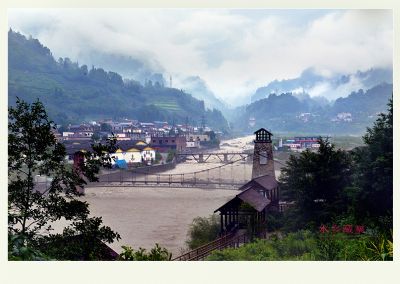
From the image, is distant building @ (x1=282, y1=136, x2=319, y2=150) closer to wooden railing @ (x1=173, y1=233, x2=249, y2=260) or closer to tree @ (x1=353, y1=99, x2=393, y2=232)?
tree @ (x1=353, y1=99, x2=393, y2=232)

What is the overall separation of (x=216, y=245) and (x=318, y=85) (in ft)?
6.76

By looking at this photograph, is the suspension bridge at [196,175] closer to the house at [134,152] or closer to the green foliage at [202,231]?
the house at [134,152]

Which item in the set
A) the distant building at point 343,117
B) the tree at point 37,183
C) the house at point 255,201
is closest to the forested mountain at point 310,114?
the distant building at point 343,117

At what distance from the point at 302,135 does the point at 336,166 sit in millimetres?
502

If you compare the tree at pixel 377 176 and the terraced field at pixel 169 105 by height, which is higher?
the terraced field at pixel 169 105

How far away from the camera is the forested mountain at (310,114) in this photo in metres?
5.93

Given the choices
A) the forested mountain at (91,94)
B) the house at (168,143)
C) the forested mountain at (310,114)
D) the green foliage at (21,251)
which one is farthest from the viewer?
the house at (168,143)

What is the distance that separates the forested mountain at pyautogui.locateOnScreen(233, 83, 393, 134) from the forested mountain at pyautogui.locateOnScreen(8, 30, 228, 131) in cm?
41

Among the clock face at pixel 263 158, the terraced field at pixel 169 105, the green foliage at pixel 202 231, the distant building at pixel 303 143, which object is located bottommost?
the green foliage at pixel 202 231

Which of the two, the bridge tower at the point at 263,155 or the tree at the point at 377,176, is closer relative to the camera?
the tree at the point at 377,176

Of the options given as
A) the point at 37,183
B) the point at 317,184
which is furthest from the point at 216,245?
the point at 37,183

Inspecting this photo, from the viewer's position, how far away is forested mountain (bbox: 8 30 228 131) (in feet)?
19.1

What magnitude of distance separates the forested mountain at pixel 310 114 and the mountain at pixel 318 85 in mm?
68

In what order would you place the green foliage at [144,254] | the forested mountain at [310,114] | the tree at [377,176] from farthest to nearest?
the forested mountain at [310,114], the tree at [377,176], the green foliage at [144,254]
